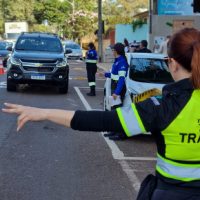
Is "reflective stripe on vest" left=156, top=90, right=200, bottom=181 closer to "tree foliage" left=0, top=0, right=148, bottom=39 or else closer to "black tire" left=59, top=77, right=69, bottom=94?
"black tire" left=59, top=77, right=69, bottom=94

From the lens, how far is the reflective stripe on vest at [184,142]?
240 centimetres

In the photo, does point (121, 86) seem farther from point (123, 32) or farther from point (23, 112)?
point (123, 32)

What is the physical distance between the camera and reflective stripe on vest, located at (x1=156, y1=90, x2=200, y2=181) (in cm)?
240

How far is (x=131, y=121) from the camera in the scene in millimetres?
2426

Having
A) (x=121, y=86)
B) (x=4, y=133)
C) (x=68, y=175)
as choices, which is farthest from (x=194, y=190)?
(x=4, y=133)

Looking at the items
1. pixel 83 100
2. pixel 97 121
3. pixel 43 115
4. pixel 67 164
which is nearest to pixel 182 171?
pixel 97 121

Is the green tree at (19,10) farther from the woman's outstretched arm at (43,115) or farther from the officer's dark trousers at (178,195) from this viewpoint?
the officer's dark trousers at (178,195)

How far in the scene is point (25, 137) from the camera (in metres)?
9.25

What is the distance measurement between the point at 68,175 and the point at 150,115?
4.37 metres

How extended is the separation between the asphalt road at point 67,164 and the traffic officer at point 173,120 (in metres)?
3.34

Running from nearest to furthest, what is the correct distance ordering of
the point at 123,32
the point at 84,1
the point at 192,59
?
the point at 192,59
the point at 123,32
the point at 84,1

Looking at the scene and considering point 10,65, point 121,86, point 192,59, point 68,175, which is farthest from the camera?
point 10,65

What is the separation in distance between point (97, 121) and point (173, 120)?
0.34 meters

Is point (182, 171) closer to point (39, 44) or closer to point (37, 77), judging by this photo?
point (37, 77)
